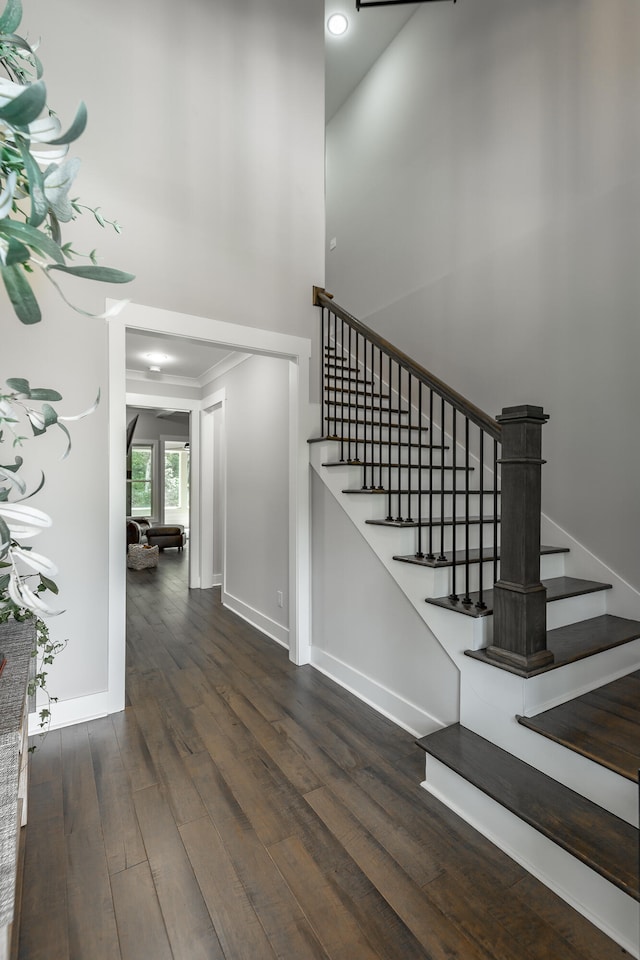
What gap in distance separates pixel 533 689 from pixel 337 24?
5.48 metres

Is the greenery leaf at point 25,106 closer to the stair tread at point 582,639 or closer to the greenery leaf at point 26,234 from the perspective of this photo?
the greenery leaf at point 26,234

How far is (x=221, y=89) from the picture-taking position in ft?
9.91

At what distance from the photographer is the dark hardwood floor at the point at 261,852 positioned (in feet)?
4.47

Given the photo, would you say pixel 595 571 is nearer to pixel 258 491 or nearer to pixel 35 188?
pixel 258 491

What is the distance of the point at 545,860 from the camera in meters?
1.53

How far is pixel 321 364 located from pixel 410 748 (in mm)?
2396

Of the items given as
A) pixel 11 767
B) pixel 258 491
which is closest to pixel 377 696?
pixel 11 767

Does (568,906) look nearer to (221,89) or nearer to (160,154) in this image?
(160,154)

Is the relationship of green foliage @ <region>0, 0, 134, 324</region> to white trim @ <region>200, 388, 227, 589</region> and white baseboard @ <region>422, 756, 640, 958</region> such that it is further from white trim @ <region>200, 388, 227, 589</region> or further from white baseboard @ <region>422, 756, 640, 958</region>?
white trim @ <region>200, 388, 227, 589</region>

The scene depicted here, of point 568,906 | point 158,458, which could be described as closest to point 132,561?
point 158,458

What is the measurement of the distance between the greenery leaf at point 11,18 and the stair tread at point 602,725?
2.19 meters

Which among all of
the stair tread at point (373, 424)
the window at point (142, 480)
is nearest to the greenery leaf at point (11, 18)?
the stair tread at point (373, 424)

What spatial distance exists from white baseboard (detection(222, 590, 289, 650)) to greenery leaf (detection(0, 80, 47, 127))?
3.50 meters

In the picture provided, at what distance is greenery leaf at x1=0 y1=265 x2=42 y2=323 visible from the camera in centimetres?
55
